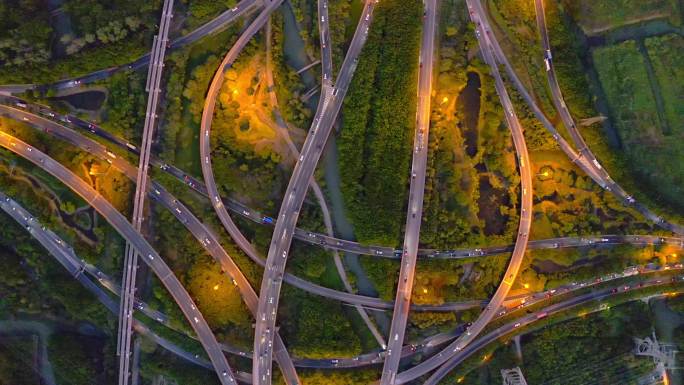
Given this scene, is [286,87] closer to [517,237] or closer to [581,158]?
[517,237]

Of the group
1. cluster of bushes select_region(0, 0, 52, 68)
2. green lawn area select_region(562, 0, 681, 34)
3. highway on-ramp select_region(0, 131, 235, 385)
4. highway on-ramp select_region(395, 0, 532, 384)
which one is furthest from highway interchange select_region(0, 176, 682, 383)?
green lawn area select_region(562, 0, 681, 34)

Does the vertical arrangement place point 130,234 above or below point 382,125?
below

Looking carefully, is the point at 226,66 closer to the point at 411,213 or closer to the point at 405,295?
the point at 411,213

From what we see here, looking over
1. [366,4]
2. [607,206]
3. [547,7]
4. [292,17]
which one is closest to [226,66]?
[292,17]

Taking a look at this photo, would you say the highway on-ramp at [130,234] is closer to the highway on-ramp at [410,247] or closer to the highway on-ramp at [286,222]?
the highway on-ramp at [286,222]

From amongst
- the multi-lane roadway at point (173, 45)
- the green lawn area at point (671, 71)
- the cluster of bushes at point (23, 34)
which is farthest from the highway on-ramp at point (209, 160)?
the green lawn area at point (671, 71)

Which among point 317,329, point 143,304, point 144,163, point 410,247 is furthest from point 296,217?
point 143,304

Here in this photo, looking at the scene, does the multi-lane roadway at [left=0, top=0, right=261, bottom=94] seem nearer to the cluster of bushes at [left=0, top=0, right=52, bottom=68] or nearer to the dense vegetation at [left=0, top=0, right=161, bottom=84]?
the dense vegetation at [left=0, top=0, right=161, bottom=84]
